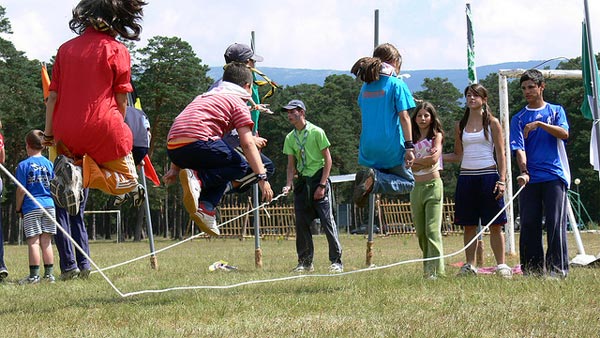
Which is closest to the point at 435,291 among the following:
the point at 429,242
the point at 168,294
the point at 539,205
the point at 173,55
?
the point at 429,242

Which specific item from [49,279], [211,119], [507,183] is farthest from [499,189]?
[49,279]

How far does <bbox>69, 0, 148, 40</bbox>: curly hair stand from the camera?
5910 millimetres

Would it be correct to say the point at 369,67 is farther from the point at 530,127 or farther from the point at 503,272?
the point at 503,272

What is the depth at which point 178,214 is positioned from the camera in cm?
5850

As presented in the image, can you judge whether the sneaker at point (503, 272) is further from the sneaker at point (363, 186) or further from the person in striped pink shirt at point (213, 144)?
the person in striped pink shirt at point (213, 144)

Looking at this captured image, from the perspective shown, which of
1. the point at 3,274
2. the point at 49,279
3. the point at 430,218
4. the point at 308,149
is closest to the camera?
the point at 430,218

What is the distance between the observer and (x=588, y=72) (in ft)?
33.8

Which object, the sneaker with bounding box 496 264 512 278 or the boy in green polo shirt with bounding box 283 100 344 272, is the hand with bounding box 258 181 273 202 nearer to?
the sneaker with bounding box 496 264 512 278

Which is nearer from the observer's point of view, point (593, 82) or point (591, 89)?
point (593, 82)

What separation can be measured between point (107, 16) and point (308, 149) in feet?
15.1

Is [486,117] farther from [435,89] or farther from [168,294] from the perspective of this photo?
[435,89]

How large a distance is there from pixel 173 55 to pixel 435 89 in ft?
103

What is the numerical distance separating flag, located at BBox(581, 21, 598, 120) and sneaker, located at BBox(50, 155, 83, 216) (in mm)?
6917

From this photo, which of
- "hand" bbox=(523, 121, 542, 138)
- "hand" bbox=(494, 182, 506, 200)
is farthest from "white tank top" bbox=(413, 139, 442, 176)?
"hand" bbox=(523, 121, 542, 138)
